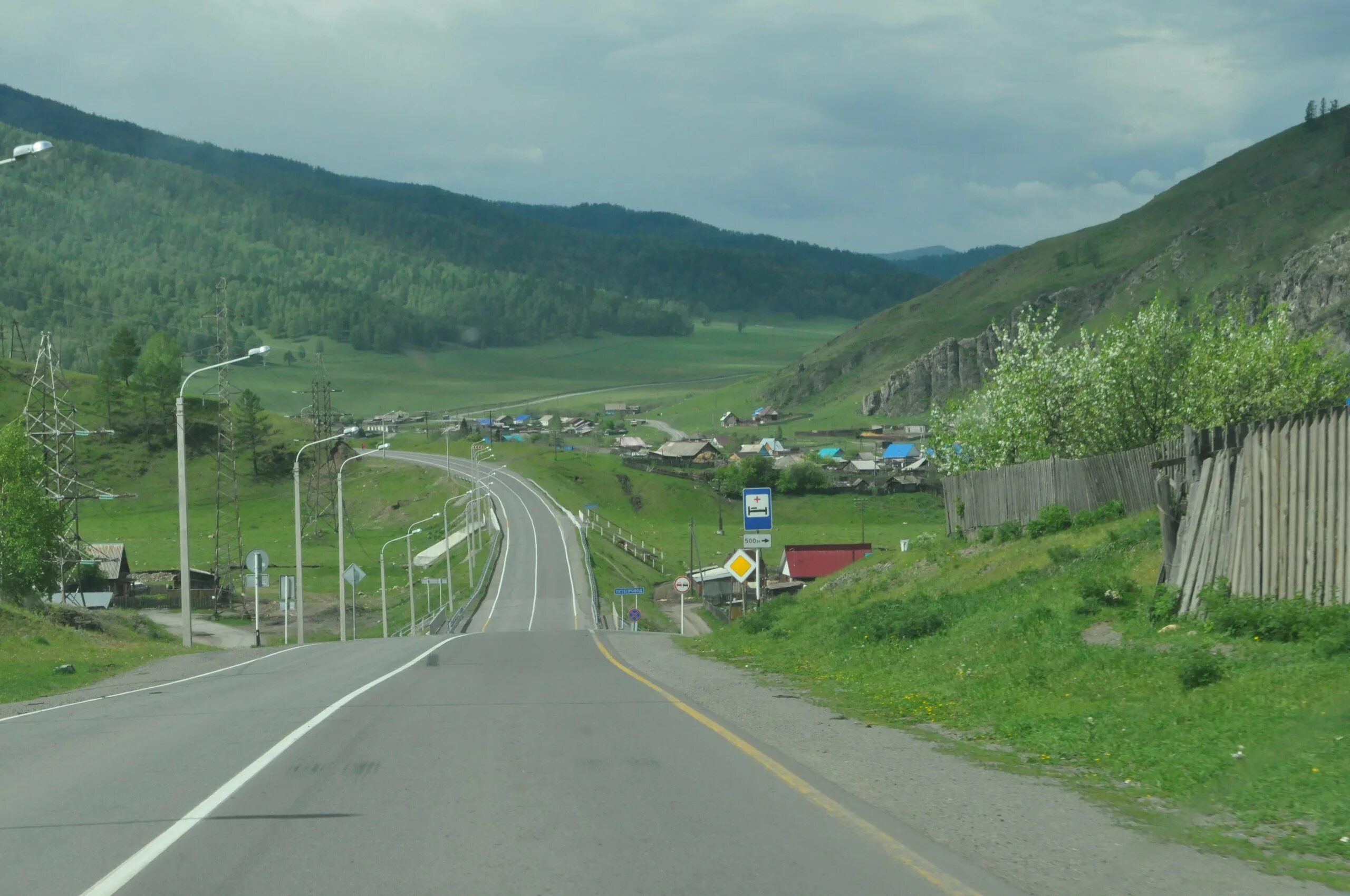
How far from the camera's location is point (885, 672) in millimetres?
18641

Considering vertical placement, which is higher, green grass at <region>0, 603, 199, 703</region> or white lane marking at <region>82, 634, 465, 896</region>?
white lane marking at <region>82, 634, 465, 896</region>

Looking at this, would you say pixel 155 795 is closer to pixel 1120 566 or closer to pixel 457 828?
pixel 457 828

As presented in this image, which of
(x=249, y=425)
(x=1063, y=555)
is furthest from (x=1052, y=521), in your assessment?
(x=249, y=425)

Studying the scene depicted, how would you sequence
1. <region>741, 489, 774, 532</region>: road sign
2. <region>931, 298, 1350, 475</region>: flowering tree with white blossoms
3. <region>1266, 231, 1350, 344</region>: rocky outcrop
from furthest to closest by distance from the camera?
<region>1266, 231, 1350, 344</region>: rocky outcrop
<region>931, 298, 1350, 475</region>: flowering tree with white blossoms
<region>741, 489, 774, 532</region>: road sign

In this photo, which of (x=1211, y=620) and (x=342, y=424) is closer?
(x=1211, y=620)

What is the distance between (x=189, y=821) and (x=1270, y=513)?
12.2 meters

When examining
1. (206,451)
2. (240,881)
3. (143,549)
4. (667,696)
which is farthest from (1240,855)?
(206,451)

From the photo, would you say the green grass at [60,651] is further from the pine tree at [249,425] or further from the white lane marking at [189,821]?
the pine tree at [249,425]

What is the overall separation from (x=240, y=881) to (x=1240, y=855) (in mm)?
5699

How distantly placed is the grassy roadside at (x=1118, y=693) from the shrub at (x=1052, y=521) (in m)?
2.51

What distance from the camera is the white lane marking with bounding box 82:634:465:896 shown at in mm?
7012

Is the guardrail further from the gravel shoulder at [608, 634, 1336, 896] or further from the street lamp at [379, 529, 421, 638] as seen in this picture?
the gravel shoulder at [608, 634, 1336, 896]

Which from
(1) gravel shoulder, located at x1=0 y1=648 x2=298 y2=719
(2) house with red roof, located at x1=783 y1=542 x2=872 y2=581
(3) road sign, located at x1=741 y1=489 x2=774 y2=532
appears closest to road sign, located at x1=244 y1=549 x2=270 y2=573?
(1) gravel shoulder, located at x1=0 y1=648 x2=298 y2=719

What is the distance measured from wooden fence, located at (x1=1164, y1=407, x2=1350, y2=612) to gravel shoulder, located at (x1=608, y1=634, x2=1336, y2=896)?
5124 millimetres
